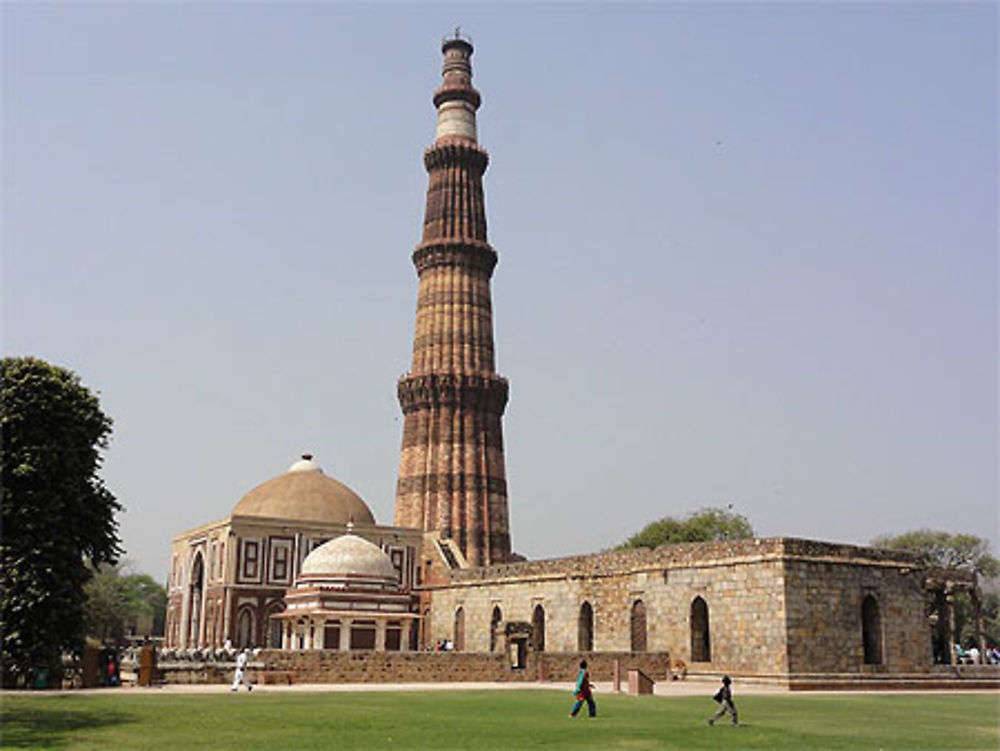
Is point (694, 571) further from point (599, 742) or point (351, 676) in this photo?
point (599, 742)

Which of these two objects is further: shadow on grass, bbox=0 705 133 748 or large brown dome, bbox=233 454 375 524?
large brown dome, bbox=233 454 375 524

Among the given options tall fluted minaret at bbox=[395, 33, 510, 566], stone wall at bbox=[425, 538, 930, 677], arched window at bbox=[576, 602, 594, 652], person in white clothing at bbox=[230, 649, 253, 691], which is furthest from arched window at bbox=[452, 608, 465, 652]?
person in white clothing at bbox=[230, 649, 253, 691]

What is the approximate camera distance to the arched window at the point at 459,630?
45562 millimetres

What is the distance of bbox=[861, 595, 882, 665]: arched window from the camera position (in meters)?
30.2

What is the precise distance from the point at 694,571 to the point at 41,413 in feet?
64.5

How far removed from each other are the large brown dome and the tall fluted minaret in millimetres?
3113

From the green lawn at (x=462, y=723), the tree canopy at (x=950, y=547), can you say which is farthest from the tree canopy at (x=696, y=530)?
the green lawn at (x=462, y=723)

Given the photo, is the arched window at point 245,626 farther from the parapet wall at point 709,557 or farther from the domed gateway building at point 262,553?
the parapet wall at point 709,557

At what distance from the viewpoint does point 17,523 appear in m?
22.7

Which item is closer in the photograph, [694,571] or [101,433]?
[101,433]

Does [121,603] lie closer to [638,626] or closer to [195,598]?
[195,598]

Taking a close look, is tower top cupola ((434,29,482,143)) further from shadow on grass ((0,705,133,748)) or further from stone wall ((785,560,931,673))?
shadow on grass ((0,705,133,748))

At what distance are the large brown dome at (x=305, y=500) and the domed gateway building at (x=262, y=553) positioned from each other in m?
0.05

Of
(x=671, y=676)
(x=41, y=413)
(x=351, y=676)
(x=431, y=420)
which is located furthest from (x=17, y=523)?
(x=431, y=420)
